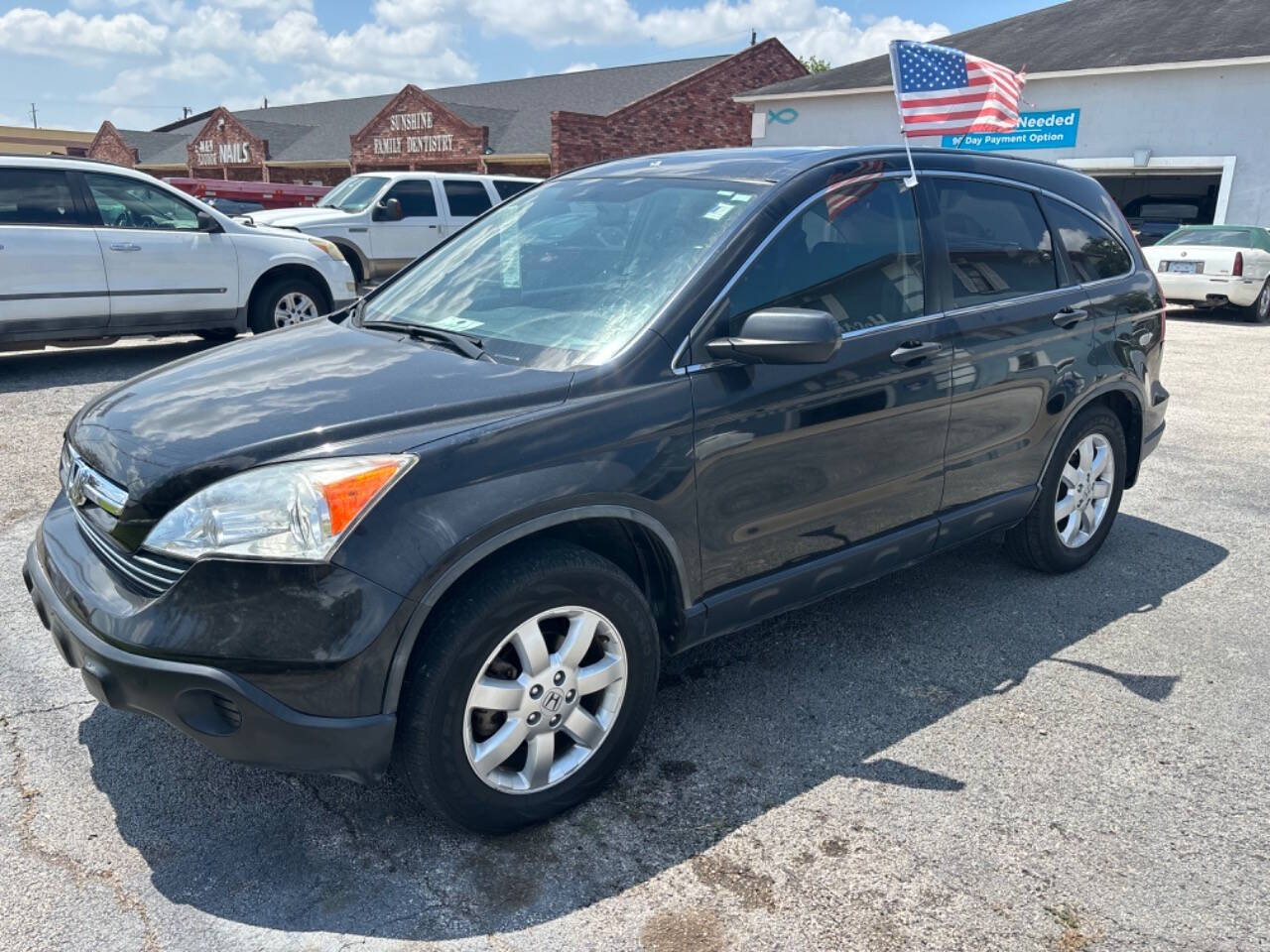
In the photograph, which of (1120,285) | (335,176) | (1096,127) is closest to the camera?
(1120,285)

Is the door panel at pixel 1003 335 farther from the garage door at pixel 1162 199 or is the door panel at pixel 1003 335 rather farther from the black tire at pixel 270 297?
the garage door at pixel 1162 199

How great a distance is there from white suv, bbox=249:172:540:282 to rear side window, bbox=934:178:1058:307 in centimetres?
1050

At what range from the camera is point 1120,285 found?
15.7 feet

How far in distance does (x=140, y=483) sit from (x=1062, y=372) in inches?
143

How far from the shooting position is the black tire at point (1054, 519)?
4609 mm

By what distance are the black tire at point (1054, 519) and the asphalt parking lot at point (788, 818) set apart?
0.37m

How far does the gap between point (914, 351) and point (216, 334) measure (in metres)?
8.28

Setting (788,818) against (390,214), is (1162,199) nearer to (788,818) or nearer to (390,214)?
(390,214)

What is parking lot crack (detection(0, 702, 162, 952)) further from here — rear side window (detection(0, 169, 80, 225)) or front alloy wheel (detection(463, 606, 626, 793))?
rear side window (detection(0, 169, 80, 225))

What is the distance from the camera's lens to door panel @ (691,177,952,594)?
320 cm

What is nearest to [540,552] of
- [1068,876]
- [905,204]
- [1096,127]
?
[1068,876]

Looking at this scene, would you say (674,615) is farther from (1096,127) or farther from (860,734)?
(1096,127)

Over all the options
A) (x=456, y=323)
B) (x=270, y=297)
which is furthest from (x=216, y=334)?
(x=456, y=323)

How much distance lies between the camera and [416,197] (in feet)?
48.7
